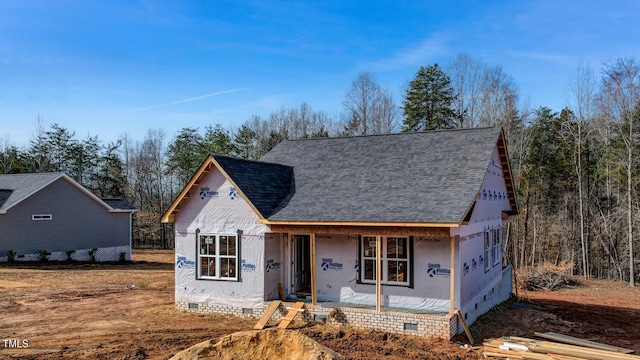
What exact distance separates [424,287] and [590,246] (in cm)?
2724

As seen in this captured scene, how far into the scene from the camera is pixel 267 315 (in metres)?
13.2

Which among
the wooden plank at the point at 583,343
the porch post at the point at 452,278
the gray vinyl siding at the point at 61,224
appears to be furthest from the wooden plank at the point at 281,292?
the gray vinyl siding at the point at 61,224

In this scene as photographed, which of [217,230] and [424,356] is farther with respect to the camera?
[217,230]

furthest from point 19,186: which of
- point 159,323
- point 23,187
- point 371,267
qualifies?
point 371,267

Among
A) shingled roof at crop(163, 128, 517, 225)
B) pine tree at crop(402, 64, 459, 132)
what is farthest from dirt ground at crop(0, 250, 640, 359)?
pine tree at crop(402, 64, 459, 132)

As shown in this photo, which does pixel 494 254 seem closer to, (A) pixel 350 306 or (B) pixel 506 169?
(B) pixel 506 169

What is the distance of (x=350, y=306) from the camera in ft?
43.5

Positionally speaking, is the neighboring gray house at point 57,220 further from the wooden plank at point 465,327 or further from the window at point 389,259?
the wooden plank at point 465,327

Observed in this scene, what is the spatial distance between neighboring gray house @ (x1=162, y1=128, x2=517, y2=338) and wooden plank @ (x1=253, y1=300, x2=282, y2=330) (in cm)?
42

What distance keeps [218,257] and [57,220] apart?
18.8 m

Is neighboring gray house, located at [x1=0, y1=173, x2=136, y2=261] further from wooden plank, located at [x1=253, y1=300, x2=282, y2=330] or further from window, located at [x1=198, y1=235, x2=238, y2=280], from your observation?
wooden plank, located at [x1=253, y1=300, x2=282, y2=330]

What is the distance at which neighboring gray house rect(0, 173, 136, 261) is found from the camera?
26.7 meters

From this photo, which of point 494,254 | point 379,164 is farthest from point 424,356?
point 494,254

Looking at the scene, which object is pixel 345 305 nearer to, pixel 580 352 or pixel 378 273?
pixel 378 273
